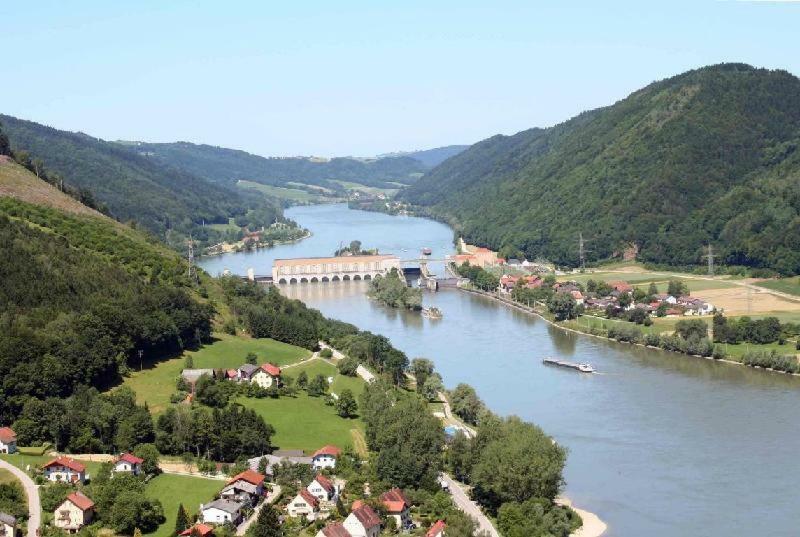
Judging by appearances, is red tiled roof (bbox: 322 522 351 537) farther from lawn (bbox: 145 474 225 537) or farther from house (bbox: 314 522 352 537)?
lawn (bbox: 145 474 225 537)

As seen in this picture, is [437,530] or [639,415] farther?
[639,415]

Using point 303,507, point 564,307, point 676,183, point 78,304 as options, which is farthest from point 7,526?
point 676,183

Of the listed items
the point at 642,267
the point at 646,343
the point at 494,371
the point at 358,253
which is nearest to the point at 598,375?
the point at 494,371

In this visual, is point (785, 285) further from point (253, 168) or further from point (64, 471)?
point (253, 168)

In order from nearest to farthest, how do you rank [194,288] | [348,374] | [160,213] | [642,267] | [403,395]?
[403,395] < [348,374] < [194,288] < [642,267] < [160,213]

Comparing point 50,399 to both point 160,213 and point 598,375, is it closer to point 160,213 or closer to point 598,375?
point 598,375

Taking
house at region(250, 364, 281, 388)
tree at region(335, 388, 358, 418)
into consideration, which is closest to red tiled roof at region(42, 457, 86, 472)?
tree at region(335, 388, 358, 418)

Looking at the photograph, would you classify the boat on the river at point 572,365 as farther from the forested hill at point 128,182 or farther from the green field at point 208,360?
the forested hill at point 128,182

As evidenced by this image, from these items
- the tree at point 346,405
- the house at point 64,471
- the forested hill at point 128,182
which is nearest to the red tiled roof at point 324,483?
the house at point 64,471
